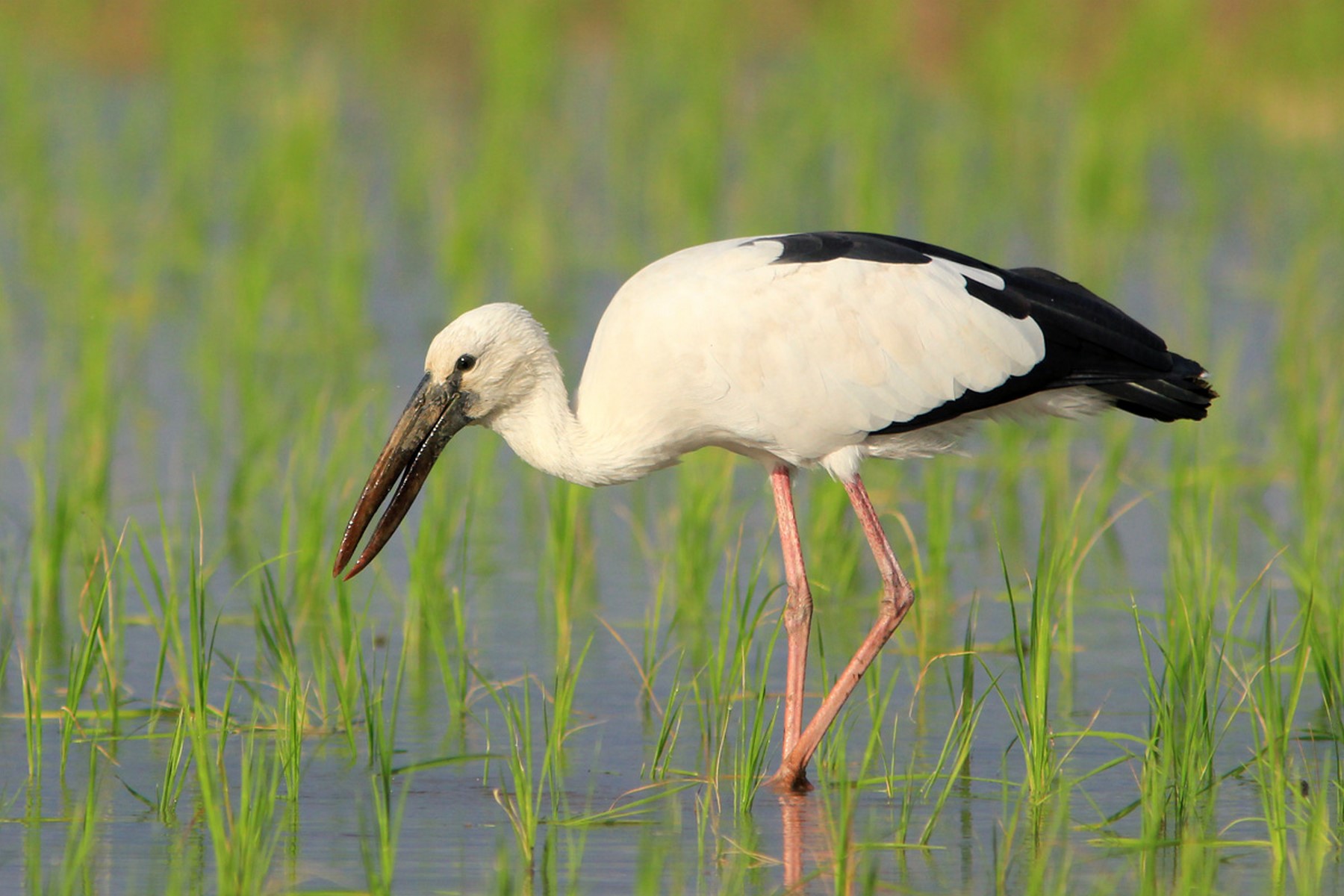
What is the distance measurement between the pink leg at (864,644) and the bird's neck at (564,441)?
603mm

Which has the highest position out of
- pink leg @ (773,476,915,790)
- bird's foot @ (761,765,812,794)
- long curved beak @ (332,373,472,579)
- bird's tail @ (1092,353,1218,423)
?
bird's tail @ (1092,353,1218,423)

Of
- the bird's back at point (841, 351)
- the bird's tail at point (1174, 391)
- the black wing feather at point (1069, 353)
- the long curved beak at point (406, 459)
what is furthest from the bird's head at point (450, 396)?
the bird's tail at point (1174, 391)

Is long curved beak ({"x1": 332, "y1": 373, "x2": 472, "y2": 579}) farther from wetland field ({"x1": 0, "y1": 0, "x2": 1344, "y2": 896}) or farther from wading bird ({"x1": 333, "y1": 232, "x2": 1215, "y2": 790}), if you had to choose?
wetland field ({"x1": 0, "y1": 0, "x2": 1344, "y2": 896})

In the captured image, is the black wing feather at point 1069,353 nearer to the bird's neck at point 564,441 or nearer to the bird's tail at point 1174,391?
the bird's tail at point 1174,391

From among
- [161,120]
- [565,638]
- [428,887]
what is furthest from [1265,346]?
[161,120]

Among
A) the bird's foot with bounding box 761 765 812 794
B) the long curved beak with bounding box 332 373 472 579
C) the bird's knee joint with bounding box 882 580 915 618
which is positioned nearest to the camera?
the bird's foot with bounding box 761 765 812 794

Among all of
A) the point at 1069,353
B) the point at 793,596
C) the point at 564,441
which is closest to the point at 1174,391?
the point at 1069,353

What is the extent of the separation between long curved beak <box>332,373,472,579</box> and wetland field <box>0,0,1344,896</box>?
0.78 ft

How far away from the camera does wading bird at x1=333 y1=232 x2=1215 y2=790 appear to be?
570cm

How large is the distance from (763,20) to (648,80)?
3937mm

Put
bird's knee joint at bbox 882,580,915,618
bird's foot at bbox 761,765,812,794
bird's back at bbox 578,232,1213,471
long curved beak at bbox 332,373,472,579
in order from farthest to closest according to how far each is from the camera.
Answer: bird's knee joint at bbox 882,580,915,618, long curved beak at bbox 332,373,472,579, bird's back at bbox 578,232,1213,471, bird's foot at bbox 761,765,812,794

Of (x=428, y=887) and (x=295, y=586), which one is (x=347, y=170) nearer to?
(x=295, y=586)

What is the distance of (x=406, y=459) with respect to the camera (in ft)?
19.2

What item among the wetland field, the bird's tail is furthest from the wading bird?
the wetland field
